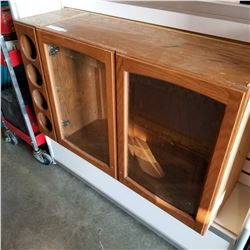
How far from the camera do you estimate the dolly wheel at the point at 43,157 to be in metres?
1.62

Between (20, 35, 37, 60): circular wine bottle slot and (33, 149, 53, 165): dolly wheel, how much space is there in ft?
2.14

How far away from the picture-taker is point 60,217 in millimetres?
1377

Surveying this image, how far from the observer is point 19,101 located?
138cm

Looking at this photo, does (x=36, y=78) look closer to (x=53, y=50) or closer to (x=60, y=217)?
(x=53, y=50)

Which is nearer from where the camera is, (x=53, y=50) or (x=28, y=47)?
(x=53, y=50)

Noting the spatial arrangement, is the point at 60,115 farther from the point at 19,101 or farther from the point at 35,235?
the point at 35,235

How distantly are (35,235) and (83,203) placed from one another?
0.28 metres

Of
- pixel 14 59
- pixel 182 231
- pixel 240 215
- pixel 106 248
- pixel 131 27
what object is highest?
pixel 131 27

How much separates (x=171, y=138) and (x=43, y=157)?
975mm

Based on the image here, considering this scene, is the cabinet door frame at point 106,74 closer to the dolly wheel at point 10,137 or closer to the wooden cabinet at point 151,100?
the wooden cabinet at point 151,100

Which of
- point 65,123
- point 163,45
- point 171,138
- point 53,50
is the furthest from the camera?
point 65,123

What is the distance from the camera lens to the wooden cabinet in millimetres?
686

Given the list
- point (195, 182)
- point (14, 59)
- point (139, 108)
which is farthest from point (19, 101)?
point (195, 182)

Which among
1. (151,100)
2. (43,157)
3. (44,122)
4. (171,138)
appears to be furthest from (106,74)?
(43,157)
